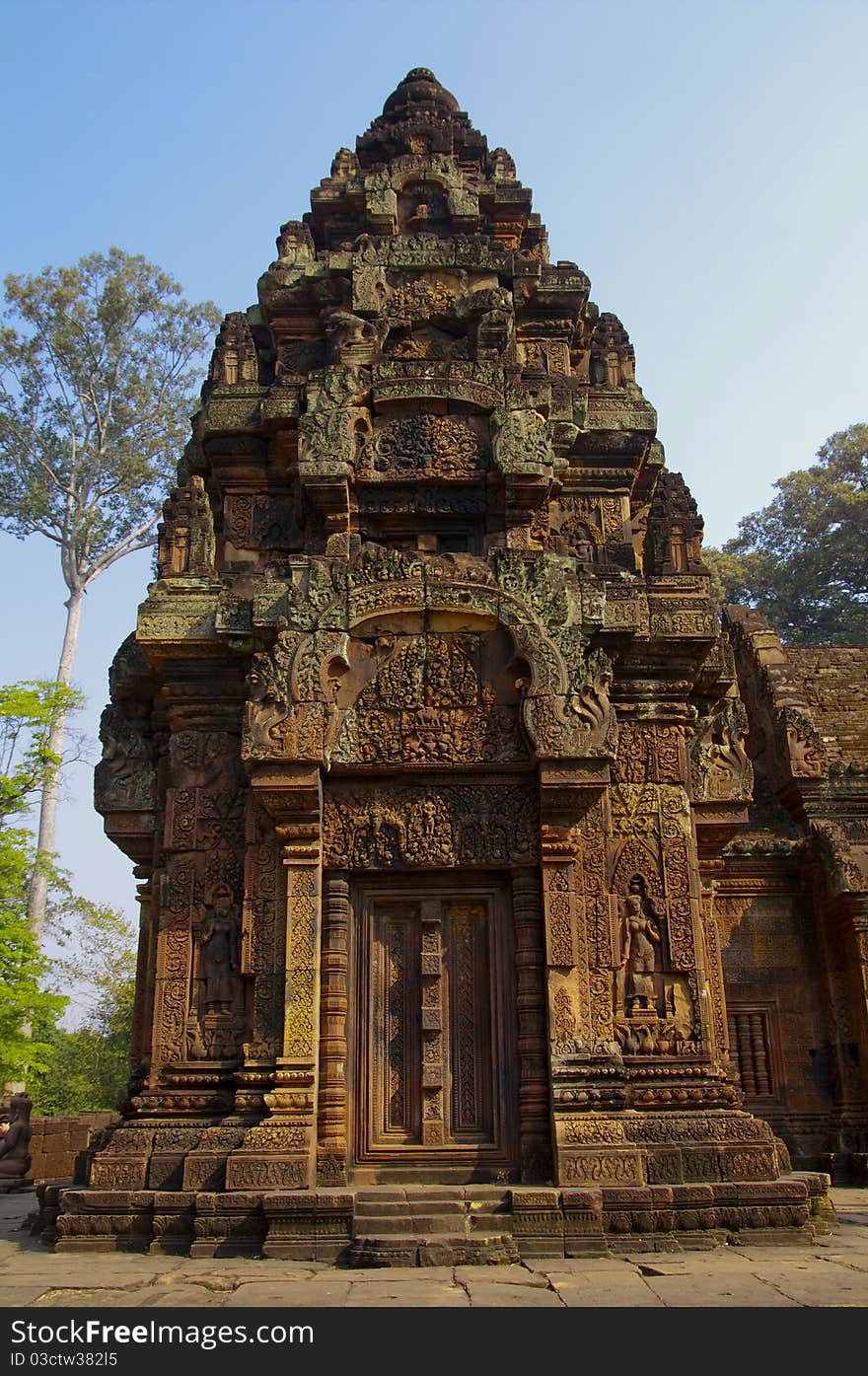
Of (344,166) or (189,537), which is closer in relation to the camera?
(189,537)

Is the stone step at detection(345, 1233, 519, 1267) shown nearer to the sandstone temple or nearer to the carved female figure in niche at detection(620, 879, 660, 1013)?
the sandstone temple

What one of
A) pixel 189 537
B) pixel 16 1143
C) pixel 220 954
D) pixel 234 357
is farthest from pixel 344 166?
pixel 16 1143

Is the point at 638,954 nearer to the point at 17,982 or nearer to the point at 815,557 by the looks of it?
the point at 17,982

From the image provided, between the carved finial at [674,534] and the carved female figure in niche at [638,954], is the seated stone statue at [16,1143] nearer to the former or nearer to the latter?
the carved female figure in niche at [638,954]

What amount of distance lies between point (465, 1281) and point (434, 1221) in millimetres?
986

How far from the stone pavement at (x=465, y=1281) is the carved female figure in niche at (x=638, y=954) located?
1.95m

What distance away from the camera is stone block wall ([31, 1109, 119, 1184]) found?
55.2 ft

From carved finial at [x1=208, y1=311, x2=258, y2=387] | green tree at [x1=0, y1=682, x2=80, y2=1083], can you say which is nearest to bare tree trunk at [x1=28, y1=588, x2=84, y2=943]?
green tree at [x1=0, y1=682, x2=80, y2=1083]

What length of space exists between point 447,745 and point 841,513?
27.5m

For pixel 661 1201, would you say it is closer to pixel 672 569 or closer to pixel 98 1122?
pixel 672 569

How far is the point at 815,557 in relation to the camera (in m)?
33.9

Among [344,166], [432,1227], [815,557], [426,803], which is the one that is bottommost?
[432,1227]

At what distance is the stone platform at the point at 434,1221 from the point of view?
7.19 meters

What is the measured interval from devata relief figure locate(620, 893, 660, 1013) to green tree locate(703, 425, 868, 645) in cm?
2432
